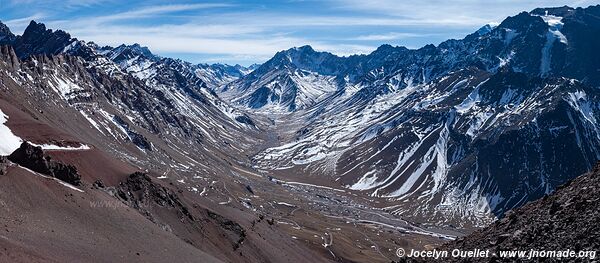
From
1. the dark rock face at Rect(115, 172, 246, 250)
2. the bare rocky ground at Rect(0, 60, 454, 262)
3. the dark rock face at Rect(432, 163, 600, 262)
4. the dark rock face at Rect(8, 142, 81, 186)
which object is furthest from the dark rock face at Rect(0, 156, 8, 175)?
the dark rock face at Rect(432, 163, 600, 262)

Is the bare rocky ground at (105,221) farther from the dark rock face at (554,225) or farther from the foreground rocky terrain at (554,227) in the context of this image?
the dark rock face at (554,225)

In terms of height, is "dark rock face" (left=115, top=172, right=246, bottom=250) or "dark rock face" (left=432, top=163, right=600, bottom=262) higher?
"dark rock face" (left=432, top=163, right=600, bottom=262)

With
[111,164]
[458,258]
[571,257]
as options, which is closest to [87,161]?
[111,164]

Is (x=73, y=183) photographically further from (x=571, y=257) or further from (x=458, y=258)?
(x=571, y=257)

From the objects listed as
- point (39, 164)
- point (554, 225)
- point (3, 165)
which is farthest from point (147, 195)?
point (554, 225)

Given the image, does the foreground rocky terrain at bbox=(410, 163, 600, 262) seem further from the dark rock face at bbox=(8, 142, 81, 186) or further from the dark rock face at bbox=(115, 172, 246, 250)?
the dark rock face at bbox=(115, 172, 246, 250)

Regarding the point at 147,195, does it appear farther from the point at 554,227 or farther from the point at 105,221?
the point at 554,227
